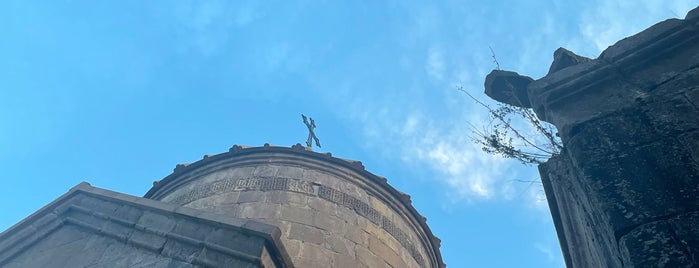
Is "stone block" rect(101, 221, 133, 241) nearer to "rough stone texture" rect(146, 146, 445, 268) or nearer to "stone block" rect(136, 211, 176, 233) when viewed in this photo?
"stone block" rect(136, 211, 176, 233)

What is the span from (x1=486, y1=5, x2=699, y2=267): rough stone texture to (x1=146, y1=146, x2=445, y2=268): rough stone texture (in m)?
3.23

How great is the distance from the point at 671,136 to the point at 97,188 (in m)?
4.96

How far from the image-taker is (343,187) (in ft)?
22.7

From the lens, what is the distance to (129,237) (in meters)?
4.10

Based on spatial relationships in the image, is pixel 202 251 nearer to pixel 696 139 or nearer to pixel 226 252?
pixel 226 252

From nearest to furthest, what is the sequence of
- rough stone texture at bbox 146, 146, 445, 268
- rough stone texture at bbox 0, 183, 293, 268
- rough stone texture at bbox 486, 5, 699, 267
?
1. rough stone texture at bbox 486, 5, 699, 267
2. rough stone texture at bbox 0, 183, 293, 268
3. rough stone texture at bbox 146, 146, 445, 268

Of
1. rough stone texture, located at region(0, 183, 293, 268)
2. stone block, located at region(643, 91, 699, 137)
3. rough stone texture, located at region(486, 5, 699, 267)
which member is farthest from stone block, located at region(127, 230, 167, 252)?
stone block, located at region(643, 91, 699, 137)

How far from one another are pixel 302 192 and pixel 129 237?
107 inches

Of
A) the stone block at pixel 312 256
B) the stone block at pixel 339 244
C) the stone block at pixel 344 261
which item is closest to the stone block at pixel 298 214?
the stone block at pixel 339 244

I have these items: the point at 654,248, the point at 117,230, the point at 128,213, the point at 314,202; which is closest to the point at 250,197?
the point at 314,202

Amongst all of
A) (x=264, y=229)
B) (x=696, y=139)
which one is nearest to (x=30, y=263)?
(x=264, y=229)

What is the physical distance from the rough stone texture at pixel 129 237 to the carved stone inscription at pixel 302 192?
6.18ft

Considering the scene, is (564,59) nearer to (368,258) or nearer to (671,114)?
(671,114)

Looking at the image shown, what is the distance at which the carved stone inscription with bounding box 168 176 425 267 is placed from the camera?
21.7 feet
